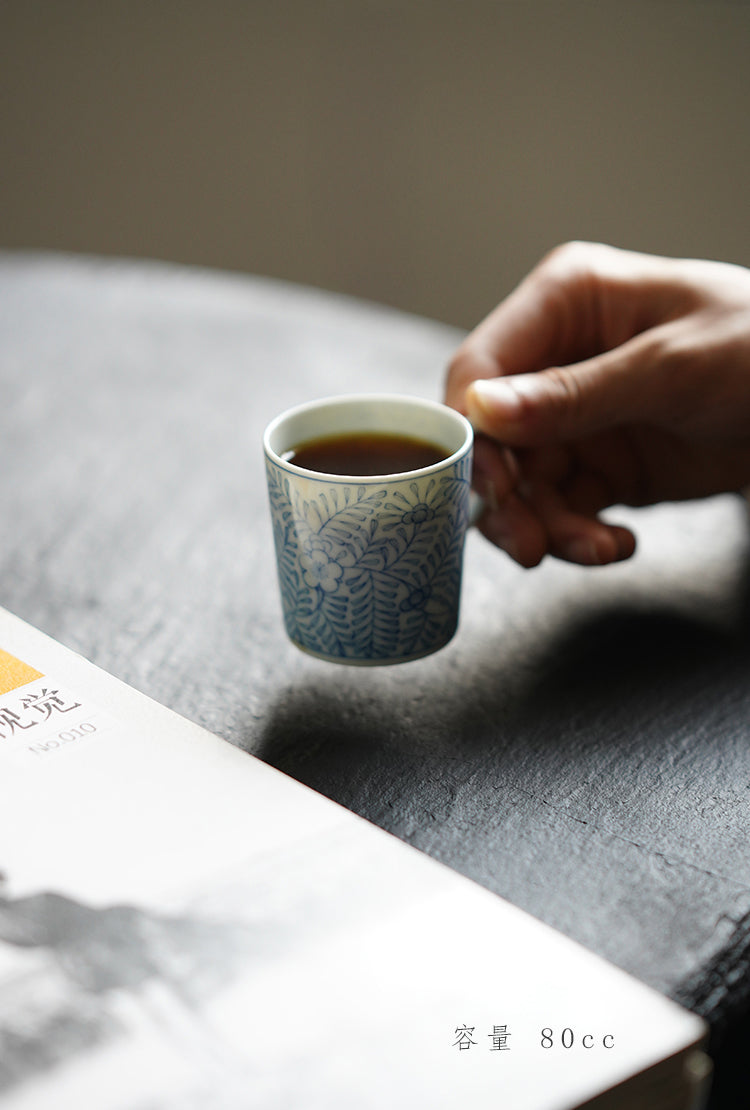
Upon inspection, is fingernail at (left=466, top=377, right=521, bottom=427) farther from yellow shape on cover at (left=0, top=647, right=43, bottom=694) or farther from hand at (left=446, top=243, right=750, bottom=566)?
yellow shape on cover at (left=0, top=647, right=43, bottom=694)

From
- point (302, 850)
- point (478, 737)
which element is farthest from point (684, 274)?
point (302, 850)

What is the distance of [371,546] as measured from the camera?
55cm

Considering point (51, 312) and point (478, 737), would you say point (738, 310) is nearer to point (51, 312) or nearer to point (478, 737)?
point (478, 737)

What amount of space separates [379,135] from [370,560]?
73.8 inches

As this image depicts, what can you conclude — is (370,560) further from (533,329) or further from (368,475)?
(533,329)

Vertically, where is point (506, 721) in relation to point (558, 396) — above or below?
below

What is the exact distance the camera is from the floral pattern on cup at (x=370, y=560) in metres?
0.54

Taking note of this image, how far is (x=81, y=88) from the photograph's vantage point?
226cm

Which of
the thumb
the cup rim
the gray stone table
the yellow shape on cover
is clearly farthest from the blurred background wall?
the yellow shape on cover

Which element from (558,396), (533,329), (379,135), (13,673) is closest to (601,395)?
(558,396)

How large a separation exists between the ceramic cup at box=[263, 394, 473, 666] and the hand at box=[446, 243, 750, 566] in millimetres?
98

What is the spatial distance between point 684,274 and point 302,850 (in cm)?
54

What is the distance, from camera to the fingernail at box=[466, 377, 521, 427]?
65 cm

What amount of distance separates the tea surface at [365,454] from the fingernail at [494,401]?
53mm
